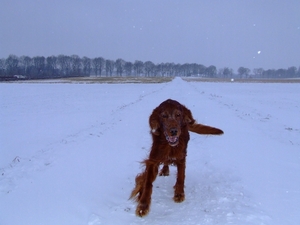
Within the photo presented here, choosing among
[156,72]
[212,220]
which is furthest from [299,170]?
[156,72]

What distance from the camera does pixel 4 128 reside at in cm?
845

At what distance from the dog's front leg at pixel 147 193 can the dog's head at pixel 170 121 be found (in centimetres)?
42

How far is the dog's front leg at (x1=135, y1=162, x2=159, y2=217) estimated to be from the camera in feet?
9.85

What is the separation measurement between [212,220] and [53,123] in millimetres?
7937

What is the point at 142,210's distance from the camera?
299 cm

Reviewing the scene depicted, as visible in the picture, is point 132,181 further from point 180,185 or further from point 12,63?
point 12,63

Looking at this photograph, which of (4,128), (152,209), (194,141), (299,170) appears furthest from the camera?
(4,128)

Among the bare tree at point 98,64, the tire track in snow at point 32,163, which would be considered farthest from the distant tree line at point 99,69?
the tire track in snow at point 32,163

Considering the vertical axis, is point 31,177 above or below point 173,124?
below

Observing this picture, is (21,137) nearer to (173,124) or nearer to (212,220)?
(173,124)

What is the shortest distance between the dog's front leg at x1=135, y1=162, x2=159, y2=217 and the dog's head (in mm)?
423

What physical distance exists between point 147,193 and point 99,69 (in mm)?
146232

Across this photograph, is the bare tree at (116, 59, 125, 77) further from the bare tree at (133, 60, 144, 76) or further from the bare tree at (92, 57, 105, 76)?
→ the bare tree at (92, 57, 105, 76)

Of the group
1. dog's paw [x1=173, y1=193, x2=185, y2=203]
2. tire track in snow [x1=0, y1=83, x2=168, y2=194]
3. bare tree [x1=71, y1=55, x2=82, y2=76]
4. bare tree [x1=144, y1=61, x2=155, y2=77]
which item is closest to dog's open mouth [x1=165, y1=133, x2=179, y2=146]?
dog's paw [x1=173, y1=193, x2=185, y2=203]
